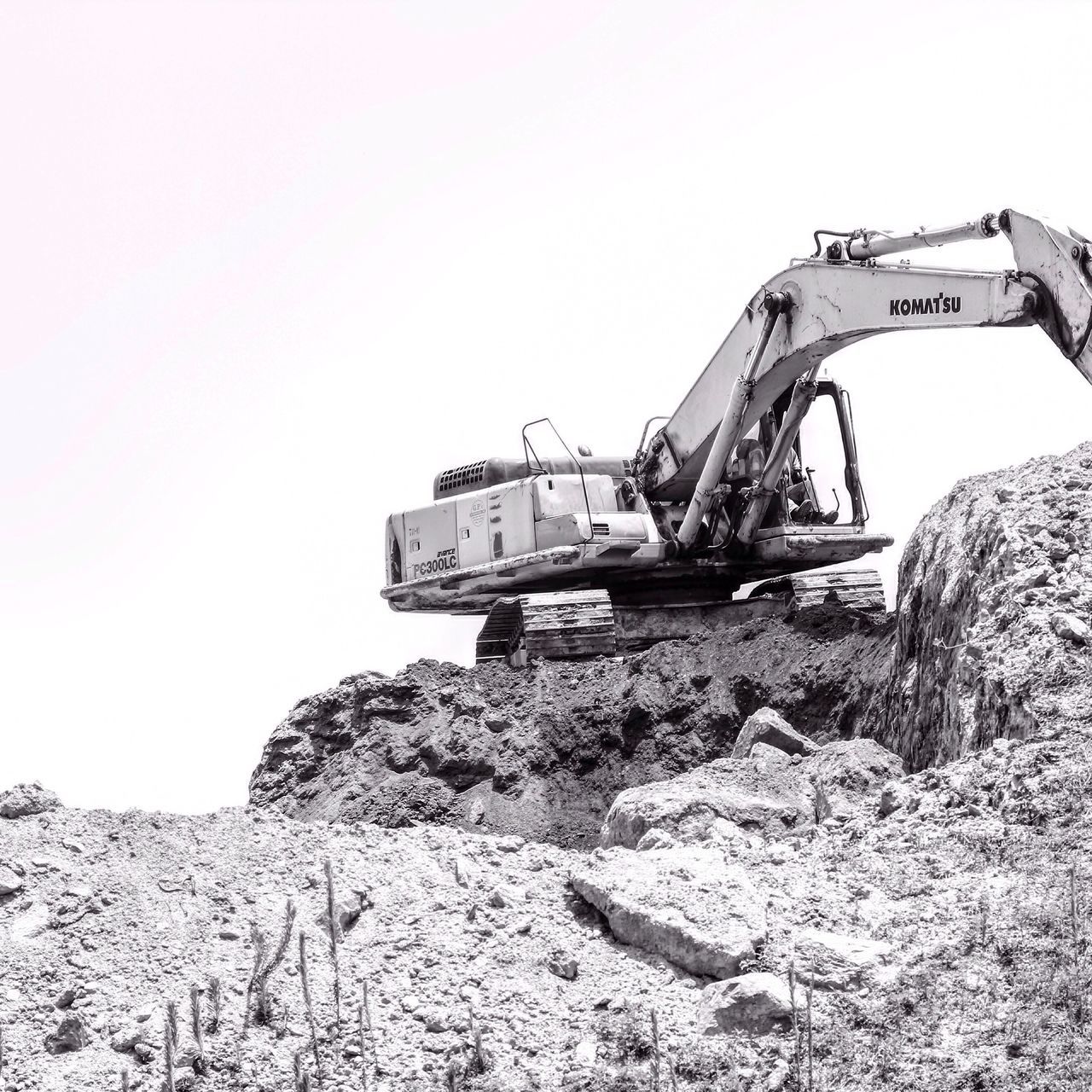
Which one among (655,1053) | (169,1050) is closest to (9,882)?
(169,1050)

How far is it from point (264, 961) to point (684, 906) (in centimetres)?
176

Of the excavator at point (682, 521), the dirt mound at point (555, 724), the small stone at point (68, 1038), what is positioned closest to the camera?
the small stone at point (68, 1038)

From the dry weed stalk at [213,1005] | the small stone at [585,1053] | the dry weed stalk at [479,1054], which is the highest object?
the dry weed stalk at [213,1005]

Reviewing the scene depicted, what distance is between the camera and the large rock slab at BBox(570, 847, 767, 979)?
286 inches

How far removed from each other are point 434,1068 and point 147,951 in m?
1.48

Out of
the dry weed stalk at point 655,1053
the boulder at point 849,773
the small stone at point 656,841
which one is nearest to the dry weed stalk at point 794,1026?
the dry weed stalk at point 655,1053

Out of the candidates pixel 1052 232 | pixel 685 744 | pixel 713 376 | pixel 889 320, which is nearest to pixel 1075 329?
pixel 1052 232

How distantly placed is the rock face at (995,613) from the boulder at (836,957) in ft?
7.81

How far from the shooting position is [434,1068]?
6715 millimetres

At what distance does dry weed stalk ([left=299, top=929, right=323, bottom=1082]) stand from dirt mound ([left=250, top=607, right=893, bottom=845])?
5.35 meters

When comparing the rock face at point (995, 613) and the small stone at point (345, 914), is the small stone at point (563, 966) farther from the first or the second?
the rock face at point (995, 613)

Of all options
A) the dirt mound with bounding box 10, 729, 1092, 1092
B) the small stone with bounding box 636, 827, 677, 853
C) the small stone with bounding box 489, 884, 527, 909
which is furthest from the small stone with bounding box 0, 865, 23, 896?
the small stone with bounding box 636, 827, 677, 853

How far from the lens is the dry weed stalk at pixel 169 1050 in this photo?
6609mm

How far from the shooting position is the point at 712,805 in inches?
370
